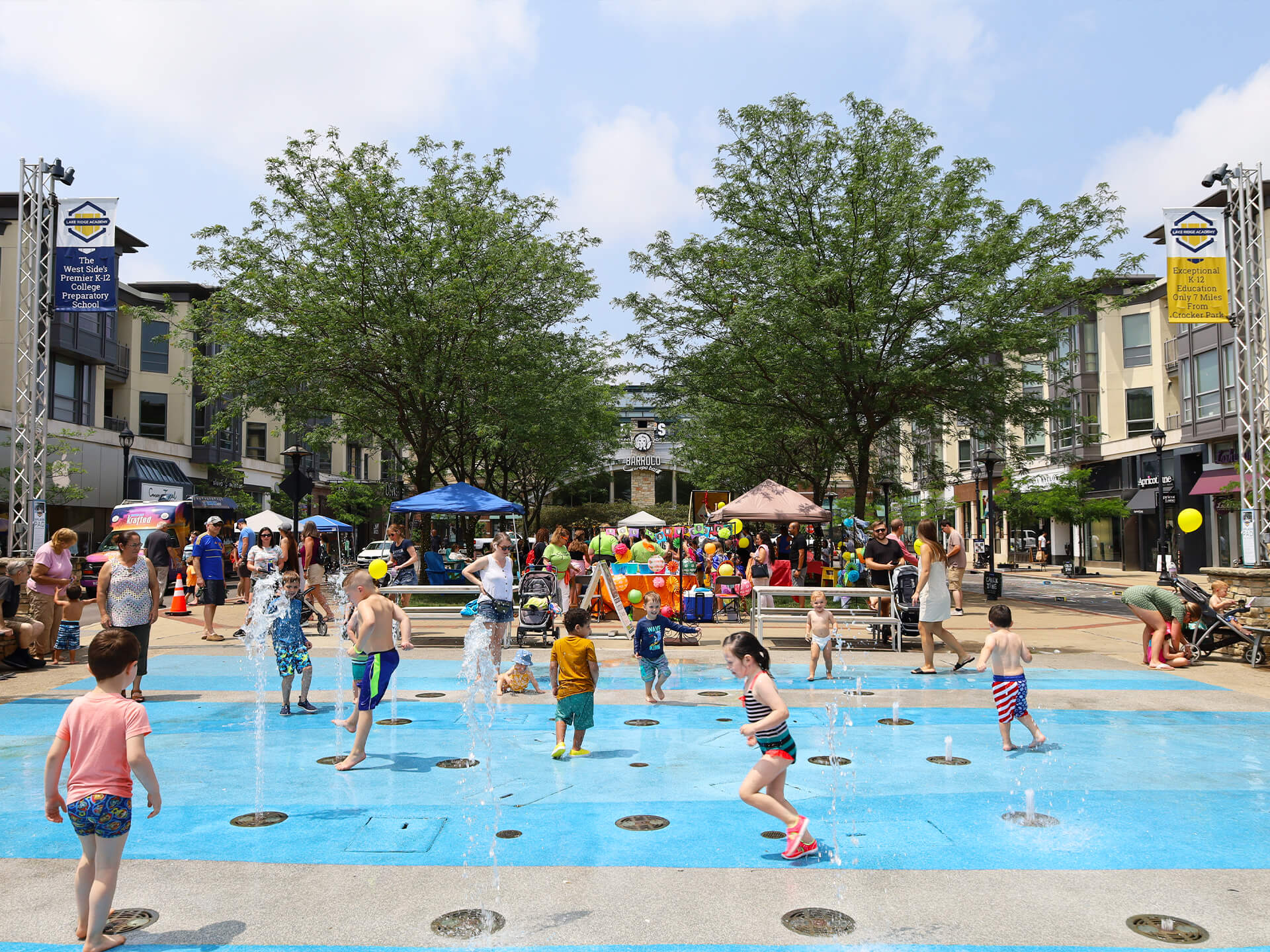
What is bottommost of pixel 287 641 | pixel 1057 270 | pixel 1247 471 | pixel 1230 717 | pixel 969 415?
pixel 1230 717

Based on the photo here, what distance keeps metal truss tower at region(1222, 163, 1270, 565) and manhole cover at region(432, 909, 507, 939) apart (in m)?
14.1

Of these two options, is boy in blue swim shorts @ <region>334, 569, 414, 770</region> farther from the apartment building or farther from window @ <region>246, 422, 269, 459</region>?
window @ <region>246, 422, 269, 459</region>

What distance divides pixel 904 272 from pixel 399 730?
1759cm

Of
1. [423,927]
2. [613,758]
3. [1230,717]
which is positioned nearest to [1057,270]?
[1230,717]

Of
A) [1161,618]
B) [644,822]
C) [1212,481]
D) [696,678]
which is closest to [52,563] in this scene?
[696,678]

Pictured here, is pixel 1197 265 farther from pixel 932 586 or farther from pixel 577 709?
pixel 577 709

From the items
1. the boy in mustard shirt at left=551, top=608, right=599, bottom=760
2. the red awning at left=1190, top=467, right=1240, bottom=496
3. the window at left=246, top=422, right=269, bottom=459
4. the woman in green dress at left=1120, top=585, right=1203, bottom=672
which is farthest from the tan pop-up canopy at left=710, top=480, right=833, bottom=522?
the window at left=246, top=422, right=269, bottom=459

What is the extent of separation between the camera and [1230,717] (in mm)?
9273

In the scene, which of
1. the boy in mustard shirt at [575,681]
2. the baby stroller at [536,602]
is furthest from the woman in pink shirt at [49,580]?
the boy in mustard shirt at [575,681]

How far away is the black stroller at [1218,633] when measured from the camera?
12.5m

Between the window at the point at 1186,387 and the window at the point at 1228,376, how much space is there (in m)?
2.57

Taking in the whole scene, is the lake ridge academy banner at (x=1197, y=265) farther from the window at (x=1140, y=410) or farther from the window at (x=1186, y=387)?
the window at (x=1140, y=410)

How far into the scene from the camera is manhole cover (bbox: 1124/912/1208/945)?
4.16 meters

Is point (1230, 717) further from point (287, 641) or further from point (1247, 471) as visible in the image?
point (287, 641)
